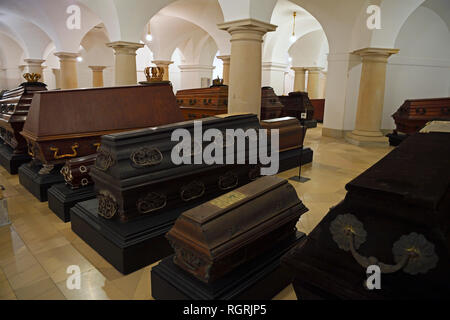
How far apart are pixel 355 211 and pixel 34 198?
356 centimetres

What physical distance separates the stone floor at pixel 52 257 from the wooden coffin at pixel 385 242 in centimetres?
62

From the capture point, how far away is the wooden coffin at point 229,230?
5.44ft

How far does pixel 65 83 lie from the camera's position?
38.2 feet

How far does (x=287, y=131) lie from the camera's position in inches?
199

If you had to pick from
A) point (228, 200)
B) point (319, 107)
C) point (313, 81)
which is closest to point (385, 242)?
point (228, 200)

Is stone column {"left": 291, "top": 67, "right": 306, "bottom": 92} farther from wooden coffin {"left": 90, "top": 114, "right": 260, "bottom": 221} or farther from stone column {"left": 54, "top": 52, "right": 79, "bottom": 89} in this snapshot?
wooden coffin {"left": 90, "top": 114, "right": 260, "bottom": 221}

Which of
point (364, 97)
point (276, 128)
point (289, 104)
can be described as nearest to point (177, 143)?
point (276, 128)

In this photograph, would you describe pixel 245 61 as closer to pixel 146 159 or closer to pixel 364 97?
pixel 146 159

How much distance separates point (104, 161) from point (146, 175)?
379mm

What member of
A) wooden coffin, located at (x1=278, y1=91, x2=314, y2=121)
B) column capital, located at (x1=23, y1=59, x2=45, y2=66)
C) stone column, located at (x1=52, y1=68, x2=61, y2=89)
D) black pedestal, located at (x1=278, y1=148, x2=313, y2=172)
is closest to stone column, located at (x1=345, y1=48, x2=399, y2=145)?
wooden coffin, located at (x1=278, y1=91, x2=314, y2=121)

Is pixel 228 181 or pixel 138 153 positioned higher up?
pixel 138 153

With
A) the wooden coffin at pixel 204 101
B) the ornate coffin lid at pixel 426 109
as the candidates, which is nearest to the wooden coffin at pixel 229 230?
the wooden coffin at pixel 204 101

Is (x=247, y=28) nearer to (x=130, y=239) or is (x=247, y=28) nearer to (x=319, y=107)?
(x=130, y=239)

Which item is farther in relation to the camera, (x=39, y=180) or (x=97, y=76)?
(x=97, y=76)
